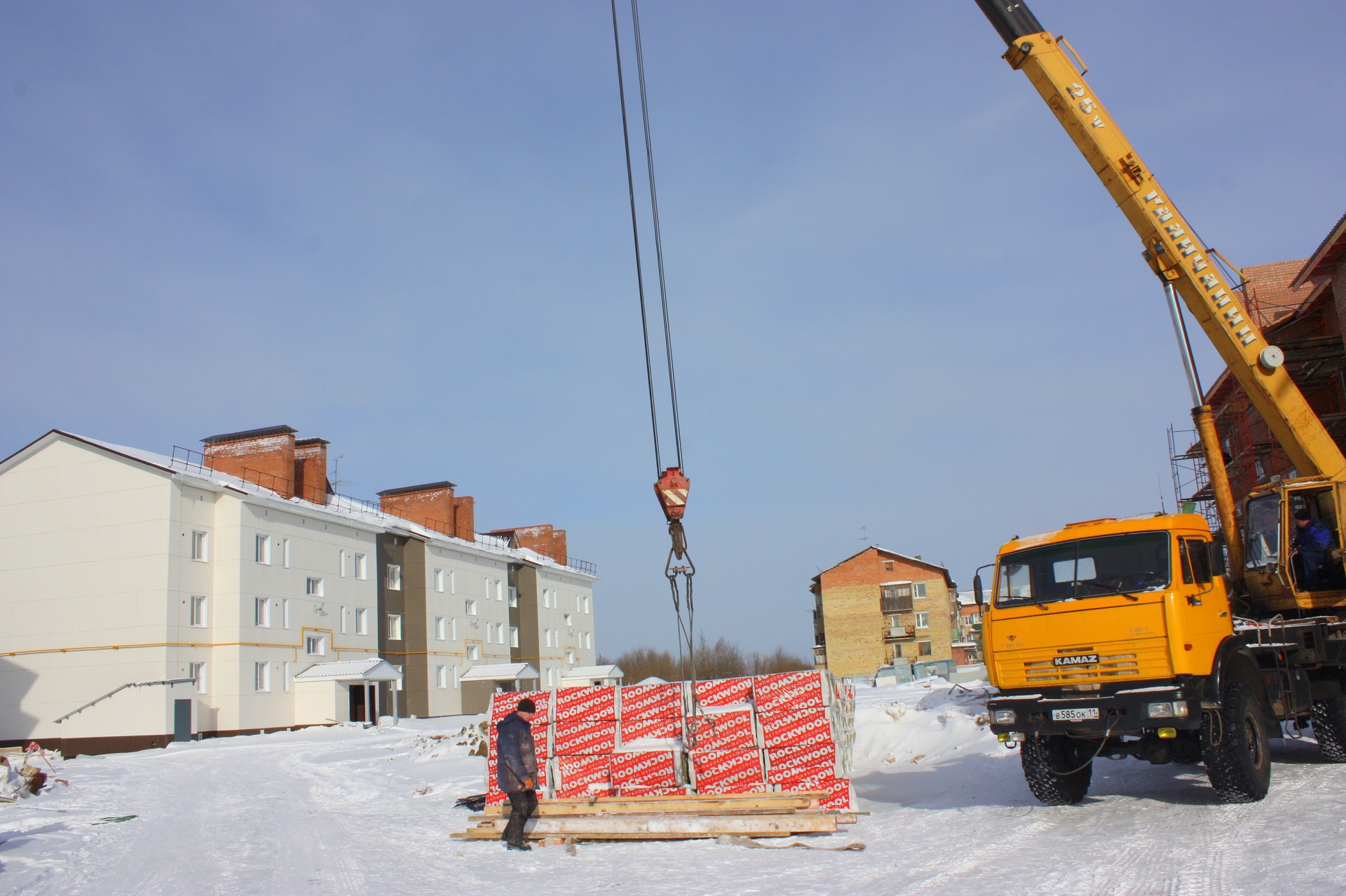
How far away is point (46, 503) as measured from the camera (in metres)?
35.1

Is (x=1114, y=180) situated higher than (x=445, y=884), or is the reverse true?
(x=1114, y=180)

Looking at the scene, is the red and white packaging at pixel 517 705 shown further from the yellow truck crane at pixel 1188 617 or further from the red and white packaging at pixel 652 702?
the yellow truck crane at pixel 1188 617

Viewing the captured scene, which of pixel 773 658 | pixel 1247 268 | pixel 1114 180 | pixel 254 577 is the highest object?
pixel 1247 268

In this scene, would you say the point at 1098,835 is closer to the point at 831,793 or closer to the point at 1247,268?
the point at 831,793

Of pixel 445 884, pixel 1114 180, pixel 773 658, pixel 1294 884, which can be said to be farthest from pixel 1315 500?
pixel 773 658

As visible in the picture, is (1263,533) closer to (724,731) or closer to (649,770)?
(724,731)

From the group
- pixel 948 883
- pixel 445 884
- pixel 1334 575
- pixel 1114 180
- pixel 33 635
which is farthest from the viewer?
pixel 33 635

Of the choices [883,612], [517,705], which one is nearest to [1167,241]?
[517,705]

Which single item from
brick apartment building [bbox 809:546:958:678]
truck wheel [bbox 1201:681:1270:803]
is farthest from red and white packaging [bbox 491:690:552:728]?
brick apartment building [bbox 809:546:958:678]

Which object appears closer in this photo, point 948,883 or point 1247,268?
point 948,883

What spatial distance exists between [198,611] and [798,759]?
30070 mm

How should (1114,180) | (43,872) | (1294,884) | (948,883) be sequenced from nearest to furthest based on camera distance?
(1294,884) < (948,883) < (43,872) < (1114,180)

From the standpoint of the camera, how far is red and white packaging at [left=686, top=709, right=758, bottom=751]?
1090cm

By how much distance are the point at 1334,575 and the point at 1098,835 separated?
590cm
